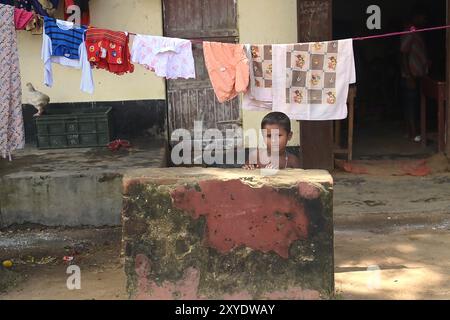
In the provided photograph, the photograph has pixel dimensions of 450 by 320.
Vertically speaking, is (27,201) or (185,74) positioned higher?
(185,74)

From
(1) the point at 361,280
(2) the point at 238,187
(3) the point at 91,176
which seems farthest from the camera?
(3) the point at 91,176

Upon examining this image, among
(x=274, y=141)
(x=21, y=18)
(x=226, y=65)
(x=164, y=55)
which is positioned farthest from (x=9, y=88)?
(x=274, y=141)

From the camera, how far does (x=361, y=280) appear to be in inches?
183

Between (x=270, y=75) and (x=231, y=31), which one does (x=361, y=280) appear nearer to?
(x=270, y=75)

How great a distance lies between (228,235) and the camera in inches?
151

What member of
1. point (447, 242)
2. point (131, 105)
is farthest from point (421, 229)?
point (131, 105)

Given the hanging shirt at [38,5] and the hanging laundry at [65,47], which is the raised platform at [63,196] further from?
the hanging shirt at [38,5]

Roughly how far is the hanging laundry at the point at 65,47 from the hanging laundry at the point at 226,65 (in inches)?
45.6

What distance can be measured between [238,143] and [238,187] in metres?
4.44

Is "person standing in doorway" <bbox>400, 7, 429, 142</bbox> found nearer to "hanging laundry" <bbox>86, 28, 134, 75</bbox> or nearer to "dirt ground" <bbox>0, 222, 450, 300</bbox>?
"dirt ground" <bbox>0, 222, 450, 300</bbox>

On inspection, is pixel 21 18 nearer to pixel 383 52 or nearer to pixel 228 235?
pixel 228 235

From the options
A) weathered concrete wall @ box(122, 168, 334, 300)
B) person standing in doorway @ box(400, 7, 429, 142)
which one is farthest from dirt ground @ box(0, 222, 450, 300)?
person standing in doorway @ box(400, 7, 429, 142)

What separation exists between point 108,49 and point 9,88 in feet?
3.19

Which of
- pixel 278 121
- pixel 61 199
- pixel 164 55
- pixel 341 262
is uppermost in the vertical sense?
pixel 164 55
